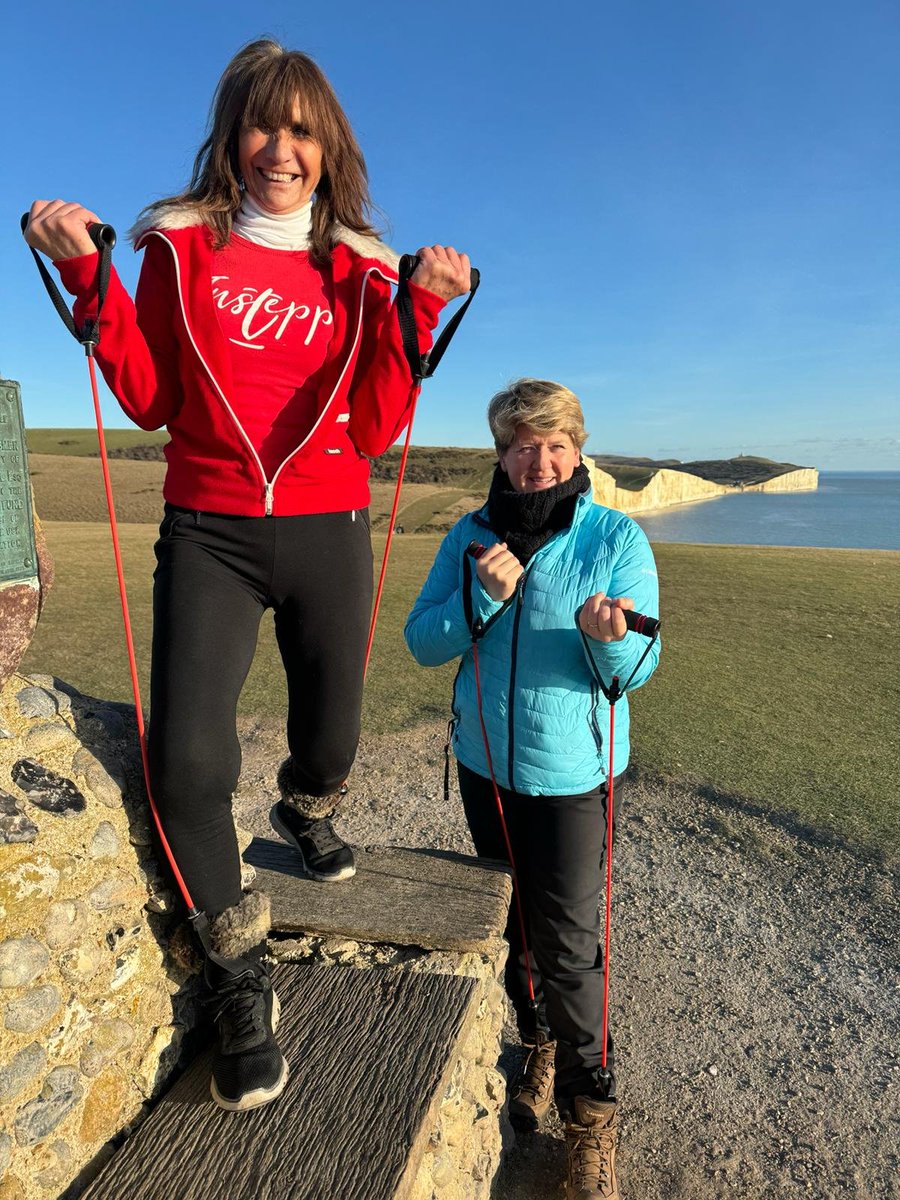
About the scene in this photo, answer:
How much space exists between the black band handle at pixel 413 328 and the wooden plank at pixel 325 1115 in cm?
195

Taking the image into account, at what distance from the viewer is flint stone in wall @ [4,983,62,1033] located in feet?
5.56

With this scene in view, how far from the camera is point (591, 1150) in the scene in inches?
99.4

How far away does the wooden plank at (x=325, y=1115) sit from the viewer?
175cm

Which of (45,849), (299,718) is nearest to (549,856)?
(299,718)

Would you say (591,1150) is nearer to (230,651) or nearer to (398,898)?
(398,898)

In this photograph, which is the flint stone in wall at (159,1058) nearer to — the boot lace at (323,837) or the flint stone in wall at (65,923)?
the flint stone in wall at (65,923)

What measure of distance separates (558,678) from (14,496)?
1745 mm

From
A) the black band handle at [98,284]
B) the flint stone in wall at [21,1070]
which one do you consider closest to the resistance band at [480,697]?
the black band handle at [98,284]

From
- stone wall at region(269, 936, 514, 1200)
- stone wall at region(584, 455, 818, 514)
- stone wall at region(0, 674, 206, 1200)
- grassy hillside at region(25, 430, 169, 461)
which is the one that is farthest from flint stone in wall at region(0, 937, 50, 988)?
grassy hillside at region(25, 430, 169, 461)

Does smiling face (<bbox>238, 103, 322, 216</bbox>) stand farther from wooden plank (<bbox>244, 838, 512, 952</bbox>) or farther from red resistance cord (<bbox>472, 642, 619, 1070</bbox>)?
wooden plank (<bbox>244, 838, 512, 952</bbox>)

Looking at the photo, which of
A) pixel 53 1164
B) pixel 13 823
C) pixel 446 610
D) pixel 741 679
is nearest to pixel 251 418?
pixel 446 610

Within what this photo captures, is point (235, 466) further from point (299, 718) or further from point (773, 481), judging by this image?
point (773, 481)

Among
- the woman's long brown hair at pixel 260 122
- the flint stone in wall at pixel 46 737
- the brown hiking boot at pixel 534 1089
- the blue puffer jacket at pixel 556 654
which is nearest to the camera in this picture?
the flint stone in wall at pixel 46 737

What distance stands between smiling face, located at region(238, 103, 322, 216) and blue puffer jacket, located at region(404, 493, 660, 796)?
1319 millimetres
